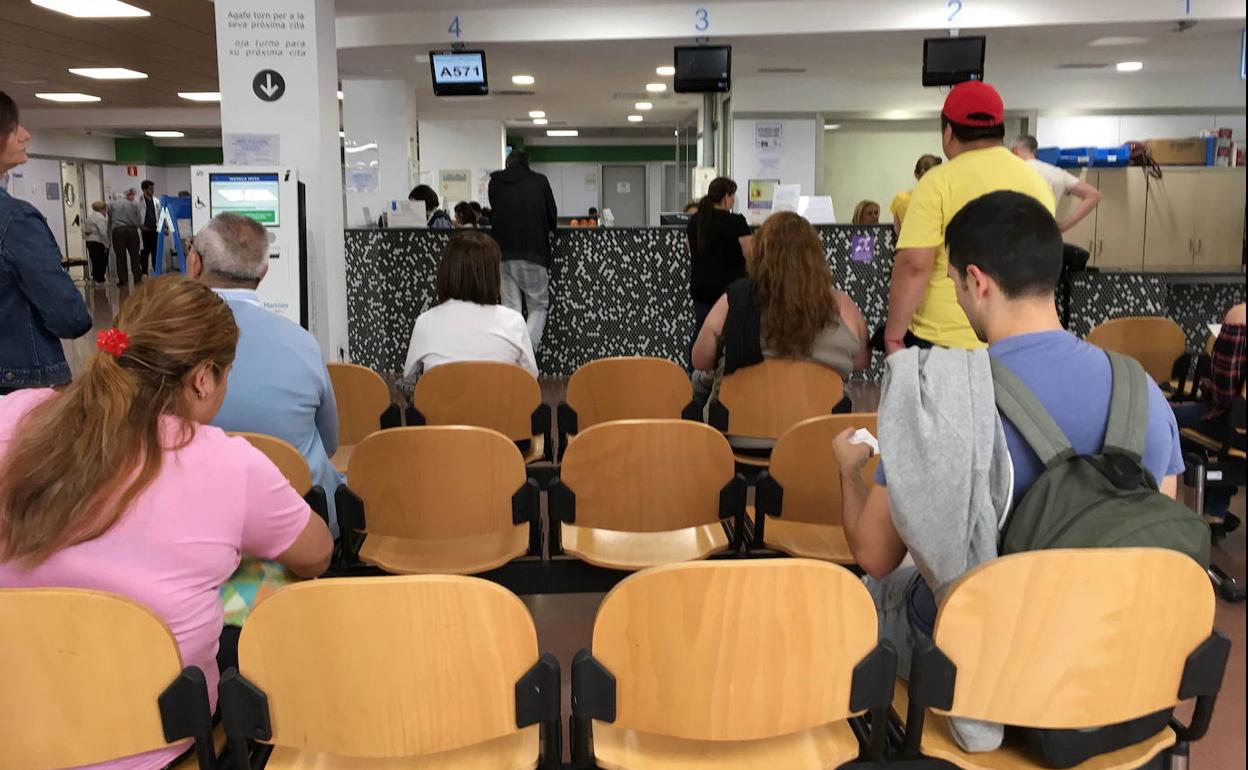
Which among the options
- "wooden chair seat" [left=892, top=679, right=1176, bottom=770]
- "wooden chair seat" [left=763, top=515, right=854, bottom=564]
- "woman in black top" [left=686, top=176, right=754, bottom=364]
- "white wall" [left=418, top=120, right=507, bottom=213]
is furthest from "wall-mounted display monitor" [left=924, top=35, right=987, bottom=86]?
"white wall" [left=418, top=120, right=507, bottom=213]

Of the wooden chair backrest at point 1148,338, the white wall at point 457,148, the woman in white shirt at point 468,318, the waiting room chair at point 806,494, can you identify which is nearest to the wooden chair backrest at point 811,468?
the waiting room chair at point 806,494

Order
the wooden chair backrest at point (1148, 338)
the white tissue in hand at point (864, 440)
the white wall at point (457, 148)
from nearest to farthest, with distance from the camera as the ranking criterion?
the white tissue in hand at point (864, 440) < the wooden chair backrest at point (1148, 338) < the white wall at point (457, 148)

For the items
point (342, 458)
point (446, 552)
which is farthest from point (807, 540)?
point (342, 458)

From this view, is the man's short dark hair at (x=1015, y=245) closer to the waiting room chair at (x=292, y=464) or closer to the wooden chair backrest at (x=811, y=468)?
the wooden chair backrest at (x=811, y=468)

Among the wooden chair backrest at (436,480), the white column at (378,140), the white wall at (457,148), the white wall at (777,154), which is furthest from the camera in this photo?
the white wall at (457,148)

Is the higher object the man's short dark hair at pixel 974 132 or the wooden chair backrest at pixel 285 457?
the man's short dark hair at pixel 974 132

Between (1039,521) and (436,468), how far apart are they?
4.55 feet

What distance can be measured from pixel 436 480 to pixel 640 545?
54 cm

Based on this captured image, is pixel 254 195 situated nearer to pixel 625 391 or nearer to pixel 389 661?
pixel 625 391

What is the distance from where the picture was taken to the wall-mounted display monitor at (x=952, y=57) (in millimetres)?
7227

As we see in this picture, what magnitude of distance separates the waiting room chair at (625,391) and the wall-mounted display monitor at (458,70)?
15.3ft

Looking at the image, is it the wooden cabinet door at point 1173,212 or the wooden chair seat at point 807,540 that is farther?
the wooden cabinet door at point 1173,212

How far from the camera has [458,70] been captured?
746 cm

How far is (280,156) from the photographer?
17.1ft
